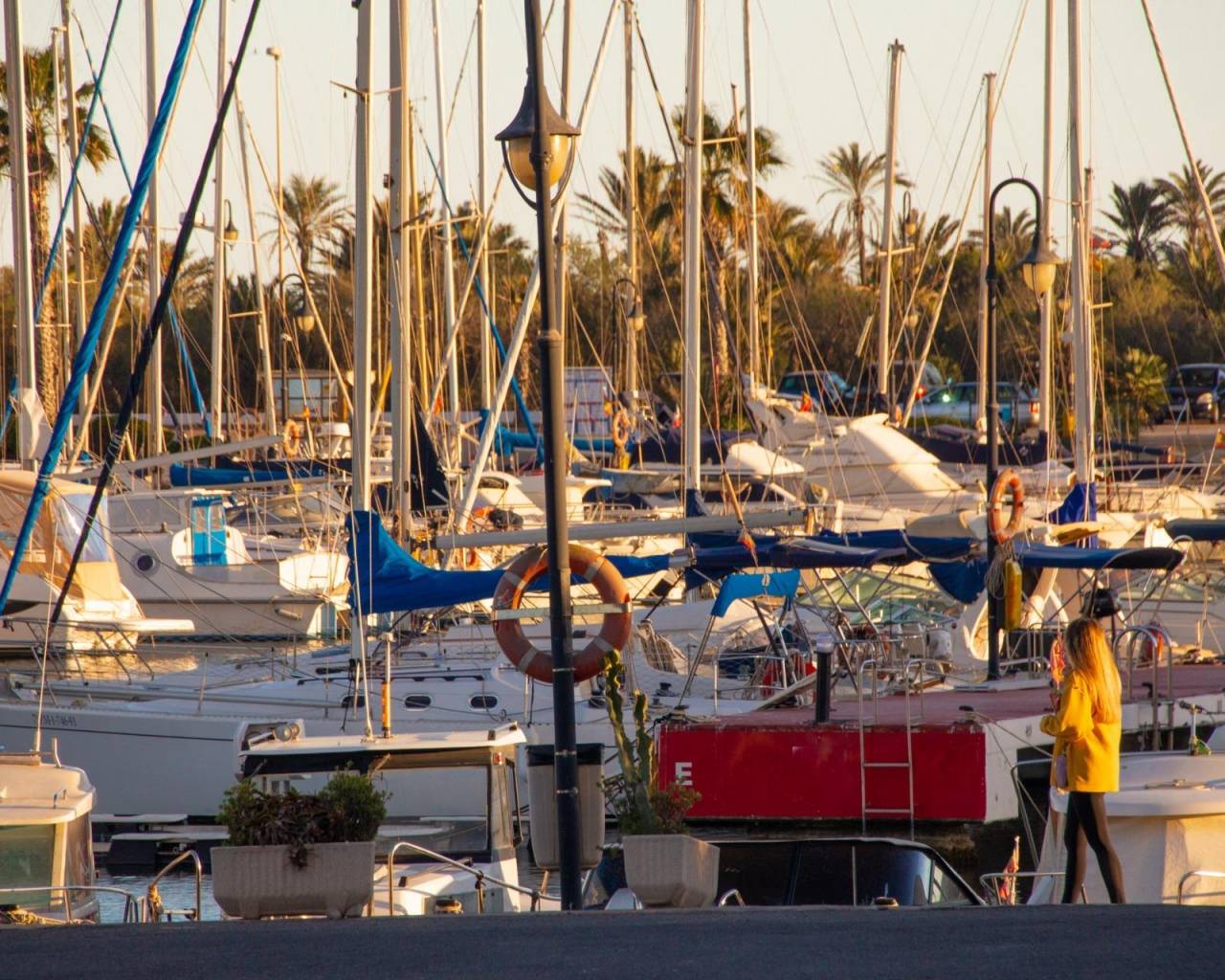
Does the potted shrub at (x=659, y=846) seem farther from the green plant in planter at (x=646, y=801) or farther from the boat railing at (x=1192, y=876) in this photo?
the boat railing at (x=1192, y=876)

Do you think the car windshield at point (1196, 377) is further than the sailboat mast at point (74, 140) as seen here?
Yes

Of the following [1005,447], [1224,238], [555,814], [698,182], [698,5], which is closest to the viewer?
[555,814]

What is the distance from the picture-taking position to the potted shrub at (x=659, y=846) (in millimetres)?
9734

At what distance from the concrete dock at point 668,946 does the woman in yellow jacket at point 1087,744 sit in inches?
46.9

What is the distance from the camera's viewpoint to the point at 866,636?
769 inches

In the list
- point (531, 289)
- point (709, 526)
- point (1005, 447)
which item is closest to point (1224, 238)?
point (1005, 447)

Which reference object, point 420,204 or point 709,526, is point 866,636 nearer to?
point 709,526

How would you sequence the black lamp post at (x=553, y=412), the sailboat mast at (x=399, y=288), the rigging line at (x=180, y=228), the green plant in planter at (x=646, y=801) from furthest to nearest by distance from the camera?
the sailboat mast at (x=399, y=288) → the rigging line at (x=180, y=228) → the black lamp post at (x=553, y=412) → the green plant in planter at (x=646, y=801)

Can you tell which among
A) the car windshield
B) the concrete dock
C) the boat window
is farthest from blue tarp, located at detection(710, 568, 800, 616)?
the car windshield

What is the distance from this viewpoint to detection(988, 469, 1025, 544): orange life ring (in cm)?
1928

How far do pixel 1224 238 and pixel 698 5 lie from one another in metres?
42.1

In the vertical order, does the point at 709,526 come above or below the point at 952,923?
above

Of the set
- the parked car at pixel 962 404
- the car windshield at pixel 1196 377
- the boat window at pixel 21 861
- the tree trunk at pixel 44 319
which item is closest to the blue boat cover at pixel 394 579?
the boat window at pixel 21 861

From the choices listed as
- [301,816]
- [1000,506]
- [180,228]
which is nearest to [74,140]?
[180,228]
